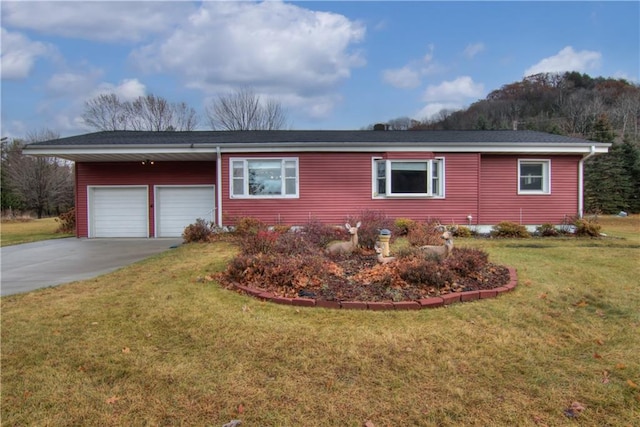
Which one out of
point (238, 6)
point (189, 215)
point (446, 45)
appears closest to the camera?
point (238, 6)

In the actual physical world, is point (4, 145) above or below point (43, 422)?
above

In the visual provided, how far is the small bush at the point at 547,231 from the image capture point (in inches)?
463

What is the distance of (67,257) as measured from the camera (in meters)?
8.70

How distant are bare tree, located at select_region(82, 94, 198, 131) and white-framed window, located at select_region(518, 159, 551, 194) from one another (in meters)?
29.0

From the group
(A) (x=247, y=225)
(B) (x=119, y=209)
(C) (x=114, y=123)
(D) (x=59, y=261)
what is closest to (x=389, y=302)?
(A) (x=247, y=225)

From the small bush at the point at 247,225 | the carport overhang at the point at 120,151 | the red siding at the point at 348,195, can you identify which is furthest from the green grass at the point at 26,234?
the red siding at the point at 348,195

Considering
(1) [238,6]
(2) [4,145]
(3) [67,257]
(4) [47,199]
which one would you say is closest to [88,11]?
(1) [238,6]

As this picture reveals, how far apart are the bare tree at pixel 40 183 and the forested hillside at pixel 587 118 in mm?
34586

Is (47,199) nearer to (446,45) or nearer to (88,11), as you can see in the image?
(88,11)

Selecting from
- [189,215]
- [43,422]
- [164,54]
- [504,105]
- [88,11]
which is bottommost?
[43,422]

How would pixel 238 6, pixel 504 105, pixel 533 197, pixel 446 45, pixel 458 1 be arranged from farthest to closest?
1. pixel 504 105
2. pixel 446 45
3. pixel 533 197
4. pixel 458 1
5. pixel 238 6

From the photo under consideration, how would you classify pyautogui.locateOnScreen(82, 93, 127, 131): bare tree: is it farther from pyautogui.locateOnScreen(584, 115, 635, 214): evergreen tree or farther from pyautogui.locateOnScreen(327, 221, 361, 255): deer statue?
pyautogui.locateOnScreen(584, 115, 635, 214): evergreen tree

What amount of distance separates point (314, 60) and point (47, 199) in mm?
28573

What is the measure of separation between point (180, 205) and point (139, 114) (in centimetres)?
2460
